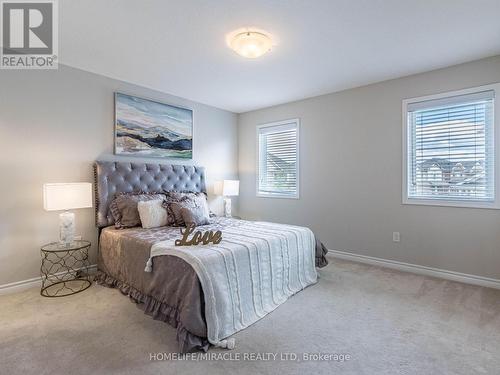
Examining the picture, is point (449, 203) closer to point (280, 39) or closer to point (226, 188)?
point (280, 39)

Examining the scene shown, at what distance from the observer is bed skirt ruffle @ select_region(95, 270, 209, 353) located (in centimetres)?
187

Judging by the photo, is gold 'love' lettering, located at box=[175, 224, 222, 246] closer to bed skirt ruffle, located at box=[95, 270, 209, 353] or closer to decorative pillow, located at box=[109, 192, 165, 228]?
bed skirt ruffle, located at box=[95, 270, 209, 353]

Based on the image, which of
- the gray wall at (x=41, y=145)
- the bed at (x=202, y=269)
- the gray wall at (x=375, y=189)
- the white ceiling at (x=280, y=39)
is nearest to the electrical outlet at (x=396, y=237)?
the gray wall at (x=375, y=189)

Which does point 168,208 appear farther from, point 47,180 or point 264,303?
point 264,303

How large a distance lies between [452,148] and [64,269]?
4754mm

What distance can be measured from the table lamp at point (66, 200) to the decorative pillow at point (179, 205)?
35.2 inches

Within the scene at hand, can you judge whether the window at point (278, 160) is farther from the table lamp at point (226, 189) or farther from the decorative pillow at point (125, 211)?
the decorative pillow at point (125, 211)

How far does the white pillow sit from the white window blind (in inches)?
123

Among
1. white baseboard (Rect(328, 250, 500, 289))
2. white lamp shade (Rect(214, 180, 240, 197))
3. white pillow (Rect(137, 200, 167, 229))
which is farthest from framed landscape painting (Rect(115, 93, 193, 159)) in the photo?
white baseboard (Rect(328, 250, 500, 289))

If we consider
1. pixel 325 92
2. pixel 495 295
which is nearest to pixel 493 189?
pixel 495 295

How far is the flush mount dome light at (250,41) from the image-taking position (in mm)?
2445

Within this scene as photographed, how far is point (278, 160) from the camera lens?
4859 millimetres

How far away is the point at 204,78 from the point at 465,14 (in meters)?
2.72

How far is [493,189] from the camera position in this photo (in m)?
2.93
